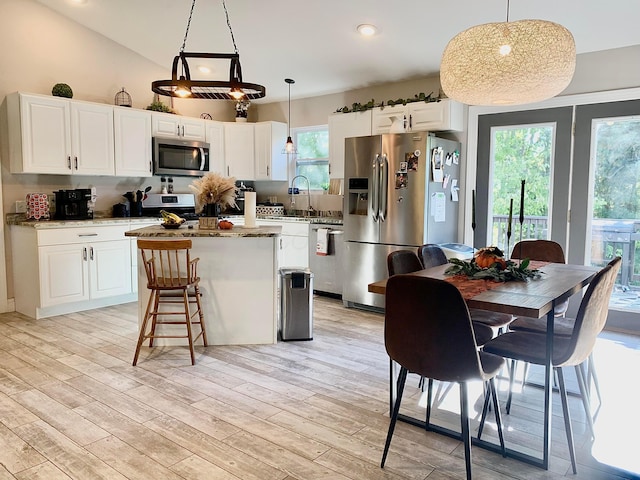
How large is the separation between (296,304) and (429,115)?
2370mm

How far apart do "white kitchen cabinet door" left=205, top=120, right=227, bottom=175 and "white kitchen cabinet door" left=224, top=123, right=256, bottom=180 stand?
0.06 m

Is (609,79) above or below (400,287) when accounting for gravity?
above

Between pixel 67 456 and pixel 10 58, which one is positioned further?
pixel 10 58

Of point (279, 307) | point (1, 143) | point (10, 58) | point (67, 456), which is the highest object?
point (10, 58)

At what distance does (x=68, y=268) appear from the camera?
470 cm

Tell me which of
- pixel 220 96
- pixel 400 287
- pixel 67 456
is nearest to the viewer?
pixel 400 287

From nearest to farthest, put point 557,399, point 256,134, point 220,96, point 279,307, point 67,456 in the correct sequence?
point 67,456, point 557,399, point 220,96, point 279,307, point 256,134

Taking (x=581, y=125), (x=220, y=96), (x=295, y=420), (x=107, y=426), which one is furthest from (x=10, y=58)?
(x=581, y=125)

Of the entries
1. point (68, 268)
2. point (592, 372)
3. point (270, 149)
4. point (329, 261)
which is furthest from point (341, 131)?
point (592, 372)

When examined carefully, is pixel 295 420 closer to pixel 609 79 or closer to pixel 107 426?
pixel 107 426

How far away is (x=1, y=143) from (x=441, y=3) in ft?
14.2

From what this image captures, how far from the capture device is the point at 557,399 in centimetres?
285

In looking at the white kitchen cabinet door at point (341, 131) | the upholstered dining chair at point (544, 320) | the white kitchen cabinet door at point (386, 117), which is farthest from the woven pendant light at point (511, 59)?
the white kitchen cabinet door at point (341, 131)

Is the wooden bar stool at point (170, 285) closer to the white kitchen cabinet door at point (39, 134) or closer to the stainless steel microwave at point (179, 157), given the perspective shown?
the white kitchen cabinet door at point (39, 134)
